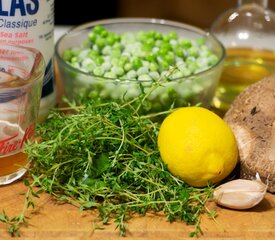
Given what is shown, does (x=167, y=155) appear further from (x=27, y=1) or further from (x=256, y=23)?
(x=256, y=23)

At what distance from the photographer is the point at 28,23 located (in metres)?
1.20

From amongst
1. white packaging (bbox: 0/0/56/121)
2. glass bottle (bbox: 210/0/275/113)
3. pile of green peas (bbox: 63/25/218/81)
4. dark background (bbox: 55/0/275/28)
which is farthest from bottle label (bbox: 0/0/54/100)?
dark background (bbox: 55/0/275/28)

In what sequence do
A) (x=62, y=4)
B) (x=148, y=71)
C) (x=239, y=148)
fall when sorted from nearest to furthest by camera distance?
(x=239, y=148) < (x=148, y=71) < (x=62, y=4)

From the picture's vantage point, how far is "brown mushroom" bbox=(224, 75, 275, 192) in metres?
1.12

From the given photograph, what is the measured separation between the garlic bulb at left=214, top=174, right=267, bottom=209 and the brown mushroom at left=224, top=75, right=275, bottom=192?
4 centimetres

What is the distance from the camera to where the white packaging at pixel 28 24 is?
1176mm

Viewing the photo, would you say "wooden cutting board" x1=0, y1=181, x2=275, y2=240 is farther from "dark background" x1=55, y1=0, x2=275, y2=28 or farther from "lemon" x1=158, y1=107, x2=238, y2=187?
"dark background" x1=55, y1=0, x2=275, y2=28

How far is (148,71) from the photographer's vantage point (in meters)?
1.28

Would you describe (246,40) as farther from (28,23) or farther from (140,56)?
(28,23)

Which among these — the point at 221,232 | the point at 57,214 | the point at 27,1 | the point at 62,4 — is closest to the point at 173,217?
the point at 221,232

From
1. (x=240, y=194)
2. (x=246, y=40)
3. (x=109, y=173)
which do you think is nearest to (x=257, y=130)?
(x=240, y=194)

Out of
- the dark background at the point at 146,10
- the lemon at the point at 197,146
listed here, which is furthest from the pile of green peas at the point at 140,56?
the dark background at the point at 146,10

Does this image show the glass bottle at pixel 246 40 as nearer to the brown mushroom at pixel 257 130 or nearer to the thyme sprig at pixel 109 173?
the brown mushroom at pixel 257 130

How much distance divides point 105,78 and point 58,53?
0.16m
